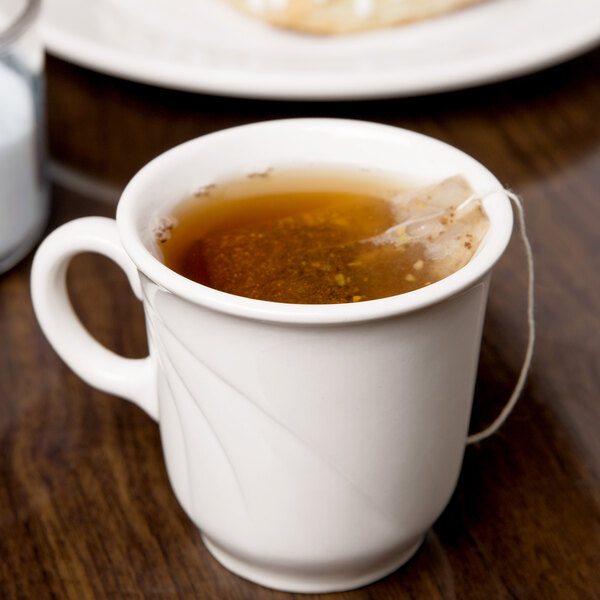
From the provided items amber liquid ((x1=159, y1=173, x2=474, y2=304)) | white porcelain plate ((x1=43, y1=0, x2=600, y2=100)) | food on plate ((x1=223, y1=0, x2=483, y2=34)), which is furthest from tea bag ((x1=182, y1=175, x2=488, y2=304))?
food on plate ((x1=223, y1=0, x2=483, y2=34))

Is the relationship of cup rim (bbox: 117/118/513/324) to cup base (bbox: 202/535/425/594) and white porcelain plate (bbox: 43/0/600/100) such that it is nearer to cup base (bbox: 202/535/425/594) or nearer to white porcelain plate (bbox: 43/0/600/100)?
cup base (bbox: 202/535/425/594)

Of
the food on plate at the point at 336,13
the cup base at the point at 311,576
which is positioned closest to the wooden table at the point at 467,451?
the cup base at the point at 311,576

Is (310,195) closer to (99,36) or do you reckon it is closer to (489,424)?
(489,424)

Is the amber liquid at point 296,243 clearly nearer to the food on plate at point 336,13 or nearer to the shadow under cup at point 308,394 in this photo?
the shadow under cup at point 308,394

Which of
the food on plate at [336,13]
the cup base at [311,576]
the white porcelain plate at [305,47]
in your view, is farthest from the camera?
the food on plate at [336,13]

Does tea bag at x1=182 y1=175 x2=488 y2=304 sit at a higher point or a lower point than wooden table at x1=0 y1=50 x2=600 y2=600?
higher

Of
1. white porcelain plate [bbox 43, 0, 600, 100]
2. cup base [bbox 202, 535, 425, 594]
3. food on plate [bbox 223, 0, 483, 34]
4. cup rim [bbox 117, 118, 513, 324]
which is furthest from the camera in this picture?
food on plate [bbox 223, 0, 483, 34]
